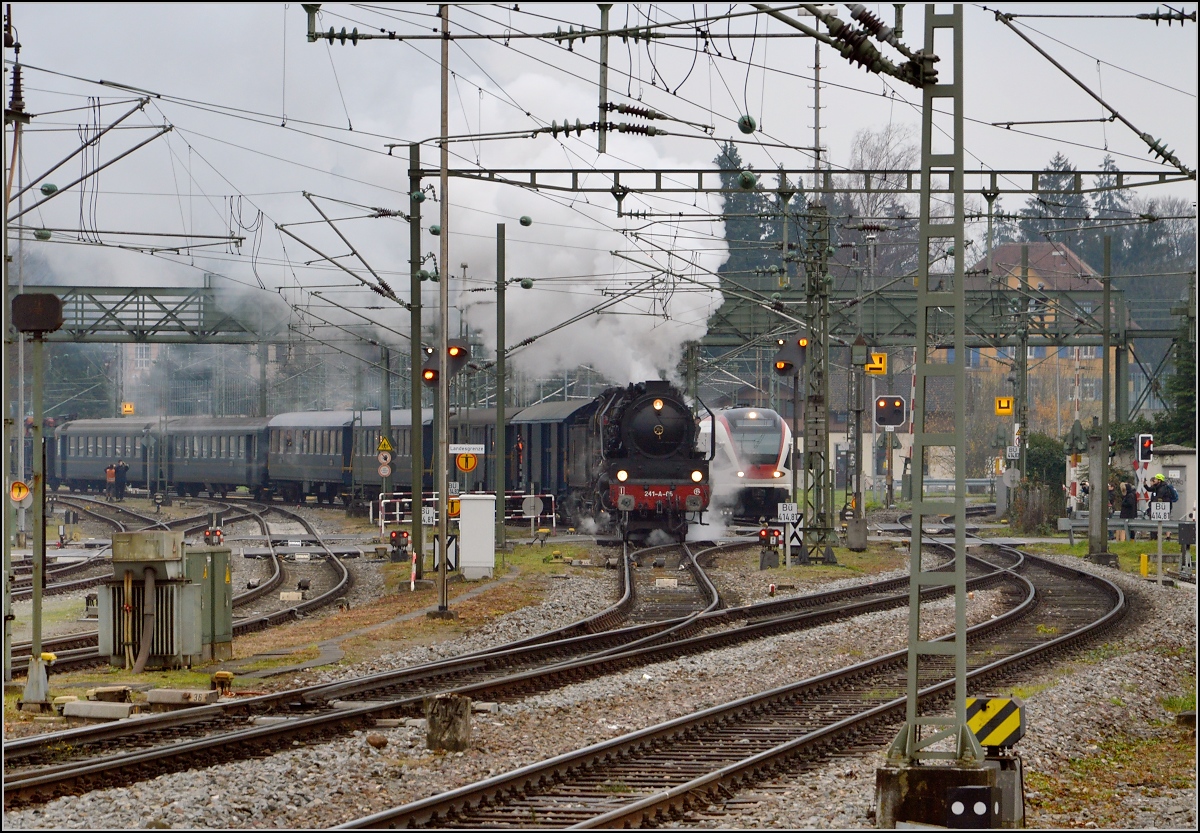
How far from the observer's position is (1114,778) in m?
11.4

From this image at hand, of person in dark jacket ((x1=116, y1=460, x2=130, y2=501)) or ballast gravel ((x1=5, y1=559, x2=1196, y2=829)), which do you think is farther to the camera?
person in dark jacket ((x1=116, y1=460, x2=130, y2=501))

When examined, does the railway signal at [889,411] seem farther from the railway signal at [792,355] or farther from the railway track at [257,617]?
the railway track at [257,617]

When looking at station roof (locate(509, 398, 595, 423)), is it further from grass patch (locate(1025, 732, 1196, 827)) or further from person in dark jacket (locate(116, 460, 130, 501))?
grass patch (locate(1025, 732, 1196, 827))

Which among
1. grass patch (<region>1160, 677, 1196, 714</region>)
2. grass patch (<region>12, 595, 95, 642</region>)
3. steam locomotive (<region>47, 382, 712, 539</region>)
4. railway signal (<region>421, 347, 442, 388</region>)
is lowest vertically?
grass patch (<region>1160, 677, 1196, 714</region>)

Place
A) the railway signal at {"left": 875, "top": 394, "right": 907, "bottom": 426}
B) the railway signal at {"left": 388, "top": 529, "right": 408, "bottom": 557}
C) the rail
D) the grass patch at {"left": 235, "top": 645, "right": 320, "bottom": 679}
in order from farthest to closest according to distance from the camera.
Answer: the rail < the railway signal at {"left": 875, "top": 394, "right": 907, "bottom": 426} < the railway signal at {"left": 388, "top": 529, "right": 408, "bottom": 557} < the grass patch at {"left": 235, "top": 645, "right": 320, "bottom": 679}

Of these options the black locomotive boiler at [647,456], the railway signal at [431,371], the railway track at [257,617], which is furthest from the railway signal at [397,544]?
the railway signal at [431,371]

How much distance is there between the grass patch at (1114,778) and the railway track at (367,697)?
17.5 feet

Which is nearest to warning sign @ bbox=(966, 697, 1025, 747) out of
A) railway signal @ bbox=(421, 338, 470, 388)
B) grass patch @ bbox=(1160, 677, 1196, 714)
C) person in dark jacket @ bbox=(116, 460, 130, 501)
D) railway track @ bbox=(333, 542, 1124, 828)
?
railway track @ bbox=(333, 542, 1124, 828)

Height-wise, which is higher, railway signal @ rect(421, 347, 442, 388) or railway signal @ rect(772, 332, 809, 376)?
railway signal @ rect(772, 332, 809, 376)

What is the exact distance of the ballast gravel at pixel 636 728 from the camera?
30.9 feet

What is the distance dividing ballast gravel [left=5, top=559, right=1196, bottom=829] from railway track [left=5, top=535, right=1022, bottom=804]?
1.12 ft

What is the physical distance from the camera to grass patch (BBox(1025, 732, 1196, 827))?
10.1 metres

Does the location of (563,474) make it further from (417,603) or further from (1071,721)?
(1071,721)

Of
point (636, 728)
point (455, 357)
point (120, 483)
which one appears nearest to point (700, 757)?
point (636, 728)
